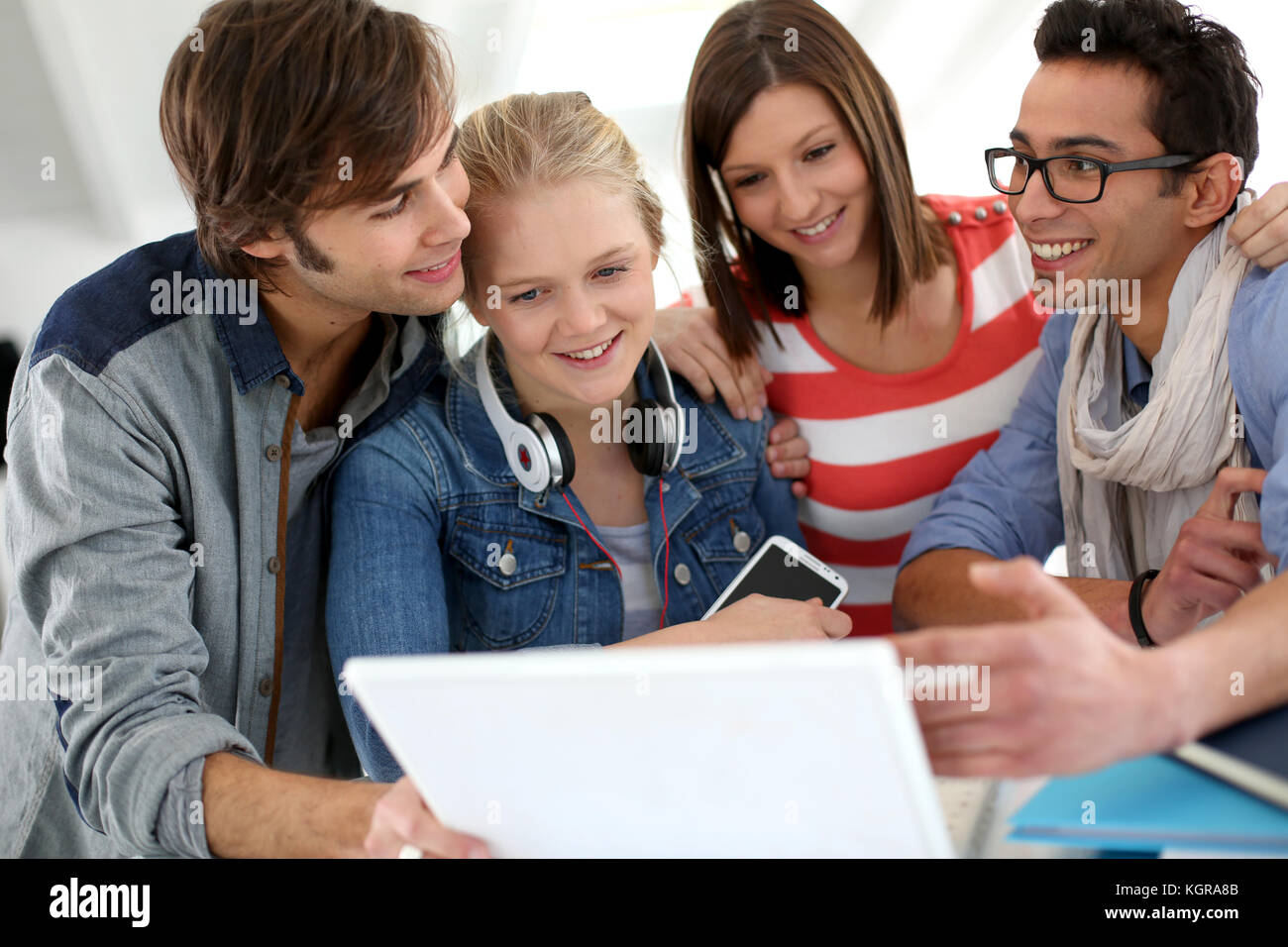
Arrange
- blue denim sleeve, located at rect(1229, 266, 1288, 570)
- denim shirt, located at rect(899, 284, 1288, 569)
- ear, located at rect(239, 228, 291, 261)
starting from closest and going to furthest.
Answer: blue denim sleeve, located at rect(1229, 266, 1288, 570) → ear, located at rect(239, 228, 291, 261) → denim shirt, located at rect(899, 284, 1288, 569)

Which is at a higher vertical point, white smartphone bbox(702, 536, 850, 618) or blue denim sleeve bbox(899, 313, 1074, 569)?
blue denim sleeve bbox(899, 313, 1074, 569)

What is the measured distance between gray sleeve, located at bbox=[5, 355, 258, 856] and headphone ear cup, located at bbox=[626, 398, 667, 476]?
0.59 meters

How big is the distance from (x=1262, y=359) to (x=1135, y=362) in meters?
0.29

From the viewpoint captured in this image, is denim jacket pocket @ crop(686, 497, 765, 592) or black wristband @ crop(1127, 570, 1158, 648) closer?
black wristband @ crop(1127, 570, 1158, 648)

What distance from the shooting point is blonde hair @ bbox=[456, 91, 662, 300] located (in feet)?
4.37

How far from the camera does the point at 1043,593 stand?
654 millimetres

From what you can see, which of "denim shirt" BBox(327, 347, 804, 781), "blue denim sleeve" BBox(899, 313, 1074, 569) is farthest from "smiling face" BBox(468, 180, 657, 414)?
"blue denim sleeve" BBox(899, 313, 1074, 569)

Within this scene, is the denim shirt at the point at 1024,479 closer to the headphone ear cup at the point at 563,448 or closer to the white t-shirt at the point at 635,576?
the white t-shirt at the point at 635,576

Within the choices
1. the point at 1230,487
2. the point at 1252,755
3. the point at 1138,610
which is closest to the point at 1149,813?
the point at 1252,755

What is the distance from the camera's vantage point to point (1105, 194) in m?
1.35

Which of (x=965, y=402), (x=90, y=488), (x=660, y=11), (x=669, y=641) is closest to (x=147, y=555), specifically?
(x=90, y=488)

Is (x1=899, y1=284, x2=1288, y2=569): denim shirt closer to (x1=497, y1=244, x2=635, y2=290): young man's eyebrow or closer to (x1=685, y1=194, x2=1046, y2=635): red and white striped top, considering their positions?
(x1=685, y1=194, x2=1046, y2=635): red and white striped top

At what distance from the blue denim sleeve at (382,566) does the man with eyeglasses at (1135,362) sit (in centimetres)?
66

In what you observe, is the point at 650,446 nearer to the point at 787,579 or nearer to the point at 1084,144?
the point at 787,579
